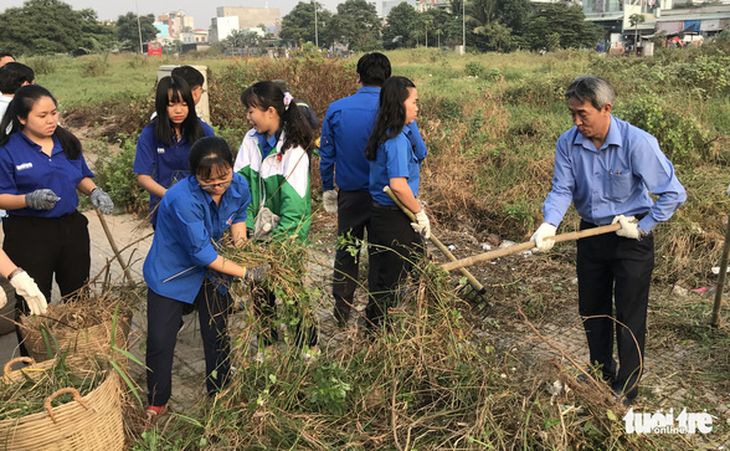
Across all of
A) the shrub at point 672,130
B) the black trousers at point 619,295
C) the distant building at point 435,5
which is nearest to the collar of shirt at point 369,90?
the black trousers at point 619,295

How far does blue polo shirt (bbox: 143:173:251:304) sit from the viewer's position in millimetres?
2701

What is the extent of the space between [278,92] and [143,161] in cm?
94

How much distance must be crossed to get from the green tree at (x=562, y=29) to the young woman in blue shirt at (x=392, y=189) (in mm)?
51746

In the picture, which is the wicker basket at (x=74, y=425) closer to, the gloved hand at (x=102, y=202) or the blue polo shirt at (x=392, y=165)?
the gloved hand at (x=102, y=202)

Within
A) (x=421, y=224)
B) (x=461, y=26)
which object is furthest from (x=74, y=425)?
(x=461, y=26)

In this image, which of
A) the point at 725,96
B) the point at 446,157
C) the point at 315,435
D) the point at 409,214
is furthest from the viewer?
the point at 725,96

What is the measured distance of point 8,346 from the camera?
3912mm

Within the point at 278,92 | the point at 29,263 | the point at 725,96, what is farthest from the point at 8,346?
the point at 725,96

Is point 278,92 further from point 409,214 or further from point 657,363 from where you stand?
point 657,363

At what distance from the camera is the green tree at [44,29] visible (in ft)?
147

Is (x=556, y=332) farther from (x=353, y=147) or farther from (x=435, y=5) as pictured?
(x=435, y=5)

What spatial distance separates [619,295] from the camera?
3021 millimetres

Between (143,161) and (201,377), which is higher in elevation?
(143,161)

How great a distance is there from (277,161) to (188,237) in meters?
0.88
